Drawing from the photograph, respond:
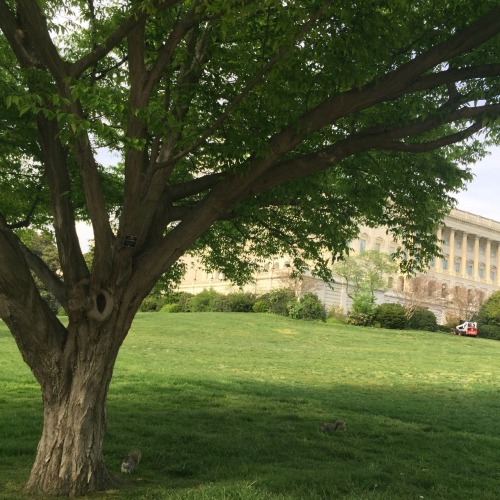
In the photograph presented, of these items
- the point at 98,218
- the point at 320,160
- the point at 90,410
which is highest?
the point at 320,160

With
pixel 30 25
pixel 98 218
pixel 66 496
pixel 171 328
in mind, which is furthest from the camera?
pixel 171 328

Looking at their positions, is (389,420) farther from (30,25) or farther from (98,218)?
(30,25)

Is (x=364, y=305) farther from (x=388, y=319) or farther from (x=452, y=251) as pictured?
(x=452, y=251)

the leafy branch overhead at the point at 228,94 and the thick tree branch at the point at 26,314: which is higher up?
the leafy branch overhead at the point at 228,94

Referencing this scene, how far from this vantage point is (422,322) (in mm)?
57312

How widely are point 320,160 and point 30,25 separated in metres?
3.53

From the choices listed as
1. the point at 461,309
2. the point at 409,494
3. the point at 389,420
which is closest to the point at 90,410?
the point at 409,494

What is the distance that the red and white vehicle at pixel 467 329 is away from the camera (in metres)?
61.1

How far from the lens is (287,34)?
6480 millimetres

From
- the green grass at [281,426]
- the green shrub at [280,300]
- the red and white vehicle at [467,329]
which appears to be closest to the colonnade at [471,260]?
the red and white vehicle at [467,329]

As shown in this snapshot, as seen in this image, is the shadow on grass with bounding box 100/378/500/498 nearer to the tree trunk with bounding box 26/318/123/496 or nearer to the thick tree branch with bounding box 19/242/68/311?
the tree trunk with bounding box 26/318/123/496

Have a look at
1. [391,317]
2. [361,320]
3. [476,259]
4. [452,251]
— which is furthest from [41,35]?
[476,259]

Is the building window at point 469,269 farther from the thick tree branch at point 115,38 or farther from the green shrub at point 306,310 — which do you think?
the thick tree branch at point 115,38

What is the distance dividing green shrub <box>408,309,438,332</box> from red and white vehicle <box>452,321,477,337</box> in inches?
160
